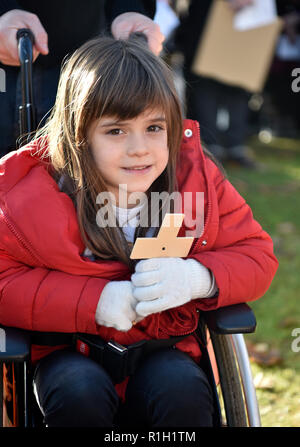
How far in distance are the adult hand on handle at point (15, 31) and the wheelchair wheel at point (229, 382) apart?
0.94 m

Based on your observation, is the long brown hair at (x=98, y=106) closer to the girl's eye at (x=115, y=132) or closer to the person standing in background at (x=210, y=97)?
the girl's eye at (x=115, y=132)

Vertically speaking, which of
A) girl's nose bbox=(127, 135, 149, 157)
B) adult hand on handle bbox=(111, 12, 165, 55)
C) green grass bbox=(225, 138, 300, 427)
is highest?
adult hand on handle bbox=(111, 12, 165, 55)

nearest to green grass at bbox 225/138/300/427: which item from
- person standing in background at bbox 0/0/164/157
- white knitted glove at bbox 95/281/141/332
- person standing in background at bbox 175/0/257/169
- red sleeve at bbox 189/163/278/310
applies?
person standing in background at bbox 175/0/257/169

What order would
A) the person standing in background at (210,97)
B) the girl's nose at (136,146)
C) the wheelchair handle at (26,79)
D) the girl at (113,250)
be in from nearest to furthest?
1. the girl at (113,250)
2. the girl's nose at (136,146)
3. the wheelchair handle at (26,79)
4. the person standing in background at (210,97)

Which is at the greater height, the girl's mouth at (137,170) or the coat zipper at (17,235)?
the girl's mouth at (137,170)

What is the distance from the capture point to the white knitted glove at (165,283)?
5.13 feet

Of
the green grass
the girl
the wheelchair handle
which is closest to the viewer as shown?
the girl

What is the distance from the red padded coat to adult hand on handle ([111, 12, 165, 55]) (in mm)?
429

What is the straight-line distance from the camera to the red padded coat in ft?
5.10

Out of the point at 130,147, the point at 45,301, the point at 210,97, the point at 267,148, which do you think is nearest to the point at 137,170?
the point at 130,147

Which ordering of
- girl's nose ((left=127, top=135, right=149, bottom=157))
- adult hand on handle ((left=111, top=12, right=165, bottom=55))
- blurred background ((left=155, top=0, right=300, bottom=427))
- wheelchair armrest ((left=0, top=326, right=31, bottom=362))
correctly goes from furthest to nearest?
blurred background ((left=155, top=0, right=300, bottom=427))
adult hand on handle ((left=111, top=12, right=165, bottom=55))
girl's nose ((left=127, top=135, right=149, bottom=157))
wheelchair armrest ((left=0, top=326, right=31, bottom=362))

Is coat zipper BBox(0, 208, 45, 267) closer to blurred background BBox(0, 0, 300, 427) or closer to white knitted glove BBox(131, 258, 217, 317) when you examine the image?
white knitted glove BBox(131, 258, 217, 317)

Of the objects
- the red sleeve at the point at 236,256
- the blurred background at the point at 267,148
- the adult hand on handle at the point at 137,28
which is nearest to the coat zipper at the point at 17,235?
the red sleeve at the point at 236,256

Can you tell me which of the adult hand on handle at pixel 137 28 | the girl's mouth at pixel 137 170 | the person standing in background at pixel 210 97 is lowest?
the person standing in background at pixel 210 97
